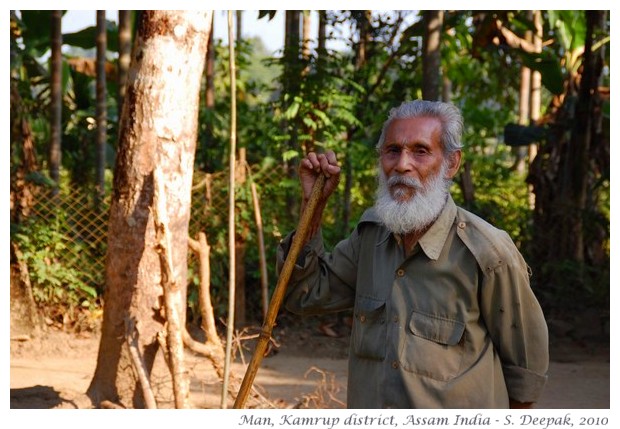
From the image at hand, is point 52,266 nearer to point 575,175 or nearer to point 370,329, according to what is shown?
point 575,175

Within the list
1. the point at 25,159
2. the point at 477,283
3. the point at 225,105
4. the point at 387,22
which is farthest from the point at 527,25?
the point at 477,283

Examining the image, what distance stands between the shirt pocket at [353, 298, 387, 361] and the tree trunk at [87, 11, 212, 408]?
293 centimetres

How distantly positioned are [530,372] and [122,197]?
3.50 meters

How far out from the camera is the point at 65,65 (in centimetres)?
1202

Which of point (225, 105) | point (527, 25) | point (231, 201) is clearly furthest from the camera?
point (225, 105)

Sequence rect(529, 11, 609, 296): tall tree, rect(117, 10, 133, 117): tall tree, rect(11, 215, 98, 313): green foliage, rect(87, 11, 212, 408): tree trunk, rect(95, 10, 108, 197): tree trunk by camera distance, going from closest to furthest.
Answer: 1. rect(87, 11, 212, 408): tree trunk
2. rect(11, 215, 98, 313): green foliage
3. rect(95, 10, 108, 197): tree trunk
4. rect(529, 11, 609, 296): tall tree
5. rect(117, 10, 133, 117): tall tree

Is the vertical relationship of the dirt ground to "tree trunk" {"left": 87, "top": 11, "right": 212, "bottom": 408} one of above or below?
below

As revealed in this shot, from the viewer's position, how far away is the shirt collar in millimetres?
2682

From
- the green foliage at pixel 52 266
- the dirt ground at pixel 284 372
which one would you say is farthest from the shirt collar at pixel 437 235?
the green foliage at pixel 52 266

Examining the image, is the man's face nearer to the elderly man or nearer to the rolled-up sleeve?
the elderly man

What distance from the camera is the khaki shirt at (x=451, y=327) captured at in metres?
2.60

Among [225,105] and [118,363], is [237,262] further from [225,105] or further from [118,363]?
[225,105]

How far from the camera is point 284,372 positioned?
759 cm

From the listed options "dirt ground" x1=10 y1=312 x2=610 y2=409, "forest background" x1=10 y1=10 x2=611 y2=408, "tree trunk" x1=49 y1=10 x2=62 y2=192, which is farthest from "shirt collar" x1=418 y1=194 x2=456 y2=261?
"tree trunk" x1=49 y1=10 x2=62 y2=192
